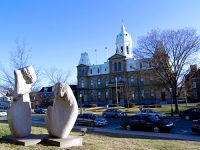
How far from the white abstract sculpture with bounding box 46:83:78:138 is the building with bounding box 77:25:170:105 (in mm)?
78220

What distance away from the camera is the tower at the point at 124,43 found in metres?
106

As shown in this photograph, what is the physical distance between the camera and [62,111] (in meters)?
11.6

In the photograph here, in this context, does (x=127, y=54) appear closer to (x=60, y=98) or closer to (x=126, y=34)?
(x=126, y=34)

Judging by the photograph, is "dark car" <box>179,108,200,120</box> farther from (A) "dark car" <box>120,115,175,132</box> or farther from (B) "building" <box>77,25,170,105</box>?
(B) "building" <box>77,25,170,105</box>

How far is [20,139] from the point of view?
11.3 meters

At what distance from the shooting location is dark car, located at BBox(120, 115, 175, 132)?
2845 centimetres

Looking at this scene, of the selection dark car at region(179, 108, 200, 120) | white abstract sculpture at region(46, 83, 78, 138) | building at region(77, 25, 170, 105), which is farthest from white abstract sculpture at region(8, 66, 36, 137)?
building at region(77, 25, 170, 105)

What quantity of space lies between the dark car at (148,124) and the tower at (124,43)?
244 ft

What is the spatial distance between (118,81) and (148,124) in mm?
71096

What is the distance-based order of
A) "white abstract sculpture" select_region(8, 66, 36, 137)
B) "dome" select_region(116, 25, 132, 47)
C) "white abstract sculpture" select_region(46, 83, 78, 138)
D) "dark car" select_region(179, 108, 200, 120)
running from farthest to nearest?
"dome" select_region(116, 25, 132, 47)
"dark car" select_region(179, 108, 200, 120)
"white abstract sculpture" select_region(8, 66, 36, 137)
"white abstract sculpture" select_region(46, 83, 78, 138)

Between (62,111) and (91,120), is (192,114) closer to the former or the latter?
(91,120)

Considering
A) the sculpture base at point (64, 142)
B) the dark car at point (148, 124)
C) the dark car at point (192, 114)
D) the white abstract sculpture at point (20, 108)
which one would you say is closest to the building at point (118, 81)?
the dark car at point (192, 114)

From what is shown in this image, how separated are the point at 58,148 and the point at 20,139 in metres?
1.54

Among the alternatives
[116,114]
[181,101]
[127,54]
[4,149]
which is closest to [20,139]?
[4,149]
